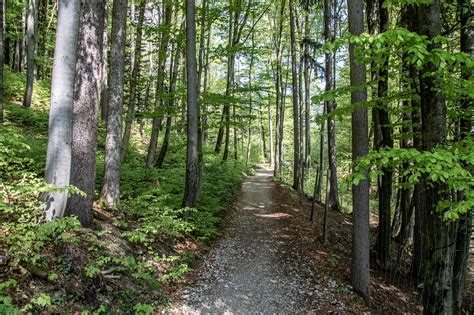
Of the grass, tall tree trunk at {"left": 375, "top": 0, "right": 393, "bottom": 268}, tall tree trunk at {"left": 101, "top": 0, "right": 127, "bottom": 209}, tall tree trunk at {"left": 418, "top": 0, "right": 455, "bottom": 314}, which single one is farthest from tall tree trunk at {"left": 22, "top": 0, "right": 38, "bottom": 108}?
tall tree trunk at {"left": 418, "top": 0, "right": 455, "bottom": 314}

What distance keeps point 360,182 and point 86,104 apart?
5.54m

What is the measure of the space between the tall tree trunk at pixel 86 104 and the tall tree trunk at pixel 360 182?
4894 mm

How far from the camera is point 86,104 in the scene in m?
5.44

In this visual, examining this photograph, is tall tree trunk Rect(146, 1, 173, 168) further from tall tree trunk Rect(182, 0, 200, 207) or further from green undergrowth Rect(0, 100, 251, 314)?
green undergrowth Rect(0, 100, 251, 314)

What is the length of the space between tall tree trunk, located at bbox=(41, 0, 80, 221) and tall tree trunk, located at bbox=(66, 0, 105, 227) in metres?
1.50

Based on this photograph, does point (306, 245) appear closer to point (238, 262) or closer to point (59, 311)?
point (238, 262)

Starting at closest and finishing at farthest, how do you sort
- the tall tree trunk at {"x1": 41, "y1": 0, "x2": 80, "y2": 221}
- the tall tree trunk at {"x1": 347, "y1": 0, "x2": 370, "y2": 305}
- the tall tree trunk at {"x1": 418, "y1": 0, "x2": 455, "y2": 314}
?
the tall tree trunk at {"x1": 41, "y1": 0, "x2": 80, "y2": 221} < the tall tree trunk at {"x1": 418, "y1": 0, "x2": 455, "y2": 314} < the tall tree trunk at {"x1": 347, "y1": 0, "x2": 370, "y2": 305}

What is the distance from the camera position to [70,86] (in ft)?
13.0

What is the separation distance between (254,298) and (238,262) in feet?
5.08

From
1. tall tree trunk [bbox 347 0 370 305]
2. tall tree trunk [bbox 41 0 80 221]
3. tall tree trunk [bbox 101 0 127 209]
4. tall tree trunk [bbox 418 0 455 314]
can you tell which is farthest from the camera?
tall tree trunk [bbox 101 0 127 209]

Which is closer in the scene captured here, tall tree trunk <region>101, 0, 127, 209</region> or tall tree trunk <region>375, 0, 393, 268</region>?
tall tree trunk <region>101, 0, 127, 209</region>

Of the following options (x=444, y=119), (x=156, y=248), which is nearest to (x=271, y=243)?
(x=156, y=248)

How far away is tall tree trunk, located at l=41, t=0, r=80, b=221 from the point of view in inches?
153

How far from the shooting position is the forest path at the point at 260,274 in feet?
18.6
